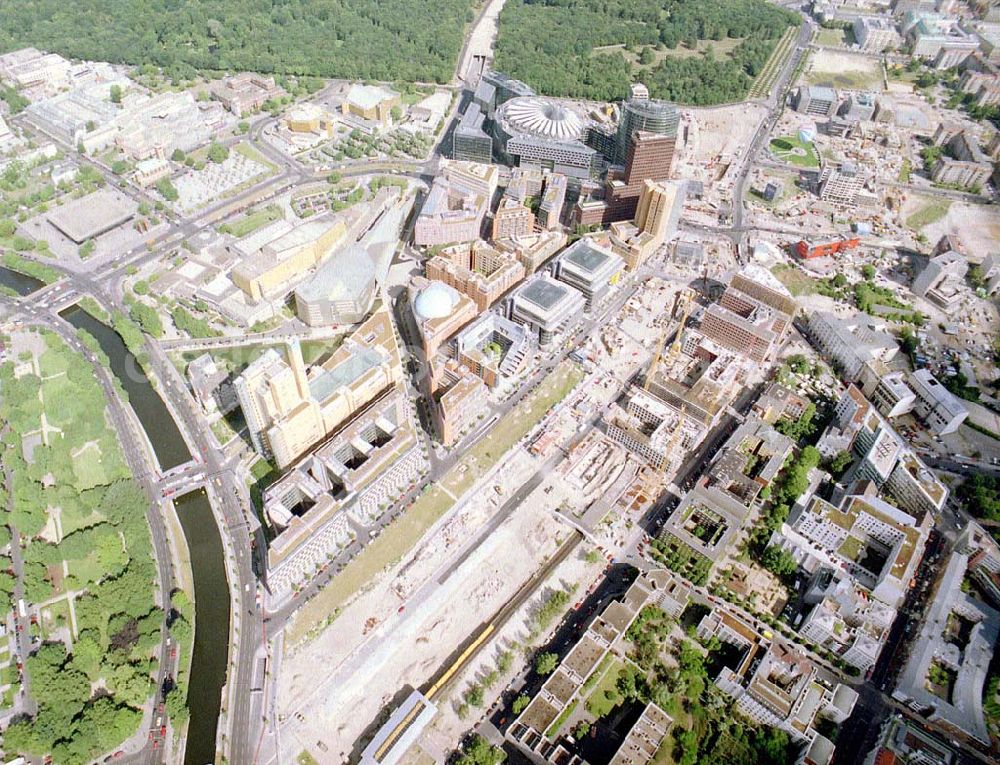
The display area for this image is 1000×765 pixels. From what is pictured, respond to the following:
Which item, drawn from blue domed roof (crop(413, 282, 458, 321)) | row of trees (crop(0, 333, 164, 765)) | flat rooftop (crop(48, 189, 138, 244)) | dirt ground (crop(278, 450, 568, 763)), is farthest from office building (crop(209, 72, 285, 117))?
dirt ground (crop(278, 450, 568, 763))

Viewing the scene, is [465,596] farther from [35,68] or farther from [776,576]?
[35,68]

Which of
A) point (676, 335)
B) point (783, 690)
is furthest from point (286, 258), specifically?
point (783, 690)

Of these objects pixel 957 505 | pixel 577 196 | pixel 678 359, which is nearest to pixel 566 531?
pixel 678 359

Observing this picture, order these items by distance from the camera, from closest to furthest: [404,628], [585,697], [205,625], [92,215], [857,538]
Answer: [585,697]
[205,625]
[404,628]
[857,538]
[92,215]

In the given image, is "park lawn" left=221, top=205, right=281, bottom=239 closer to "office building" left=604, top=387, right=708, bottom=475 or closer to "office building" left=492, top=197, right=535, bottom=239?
"office building" left=492, top=197, right=535, bottom=239

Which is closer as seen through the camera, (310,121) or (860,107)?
(310,121)

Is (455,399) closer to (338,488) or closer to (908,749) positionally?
(338,488)
